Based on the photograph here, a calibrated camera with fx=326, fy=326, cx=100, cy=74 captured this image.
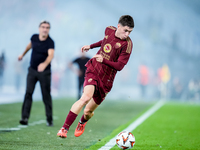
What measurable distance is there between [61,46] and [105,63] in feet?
88.0

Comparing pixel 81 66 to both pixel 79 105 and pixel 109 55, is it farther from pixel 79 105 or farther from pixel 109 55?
pixel 79 105

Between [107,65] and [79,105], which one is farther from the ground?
[107,65]

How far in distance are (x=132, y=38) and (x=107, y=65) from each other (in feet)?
104

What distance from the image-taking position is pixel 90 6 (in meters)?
32.8

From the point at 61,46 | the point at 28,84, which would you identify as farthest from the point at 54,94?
the point at 28,84

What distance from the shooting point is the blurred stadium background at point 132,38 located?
62.8 feet

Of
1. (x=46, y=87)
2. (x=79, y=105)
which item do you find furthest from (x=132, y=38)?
(x=79, y=105)

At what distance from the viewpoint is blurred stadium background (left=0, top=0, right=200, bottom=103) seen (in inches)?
754

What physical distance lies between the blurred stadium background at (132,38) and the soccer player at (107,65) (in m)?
12.7

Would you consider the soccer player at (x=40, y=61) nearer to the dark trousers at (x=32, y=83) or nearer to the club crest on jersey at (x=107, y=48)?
the dark trousers at (x=32, y=83)

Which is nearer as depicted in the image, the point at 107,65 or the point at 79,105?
the point at 79,105

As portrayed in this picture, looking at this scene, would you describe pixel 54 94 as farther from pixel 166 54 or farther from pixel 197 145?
pixel 166 54

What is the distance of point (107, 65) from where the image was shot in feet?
14.3

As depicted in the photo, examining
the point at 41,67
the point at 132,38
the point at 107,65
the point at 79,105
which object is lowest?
the point at 79,105
